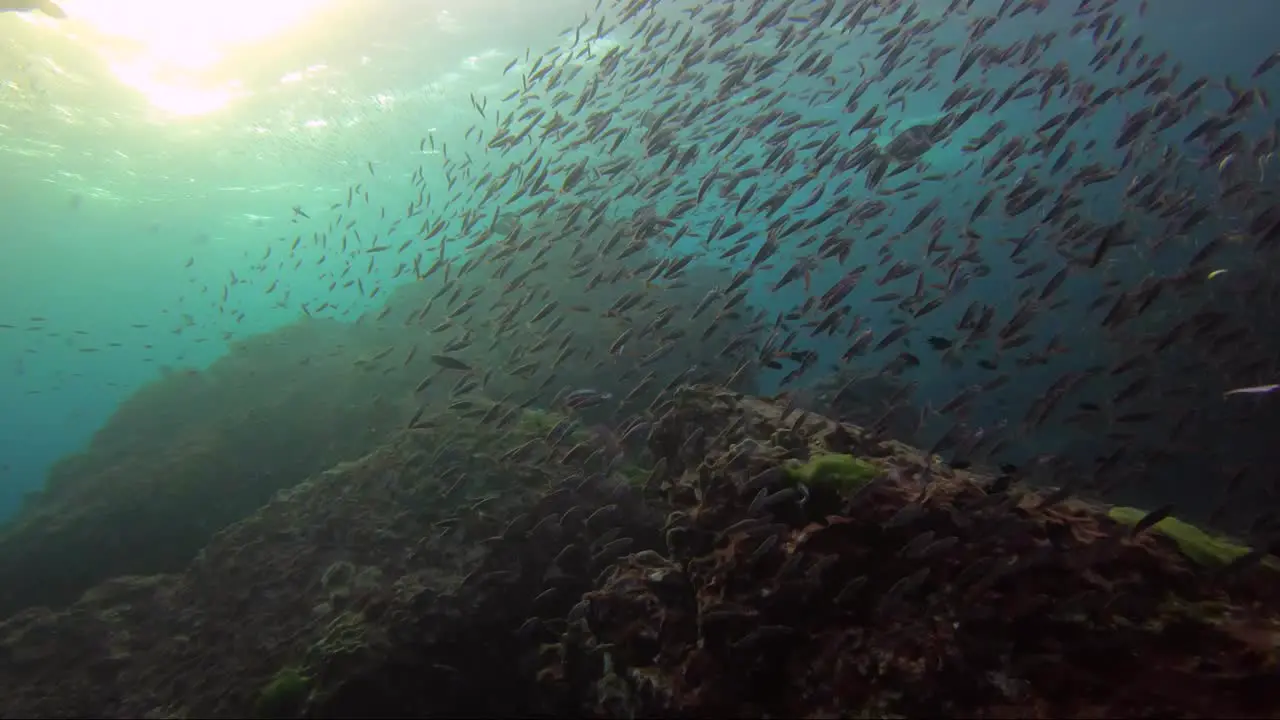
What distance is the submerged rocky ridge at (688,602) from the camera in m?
4.00

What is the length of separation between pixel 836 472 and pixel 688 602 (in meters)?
1.87

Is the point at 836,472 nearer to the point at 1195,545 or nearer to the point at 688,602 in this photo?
the point at 688,602

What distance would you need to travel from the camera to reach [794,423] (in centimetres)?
683

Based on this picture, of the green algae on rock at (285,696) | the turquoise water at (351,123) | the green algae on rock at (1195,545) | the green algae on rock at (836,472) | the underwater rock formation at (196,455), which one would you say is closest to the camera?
the green algae on rock at (1195,545)

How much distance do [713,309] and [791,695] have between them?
1916cm

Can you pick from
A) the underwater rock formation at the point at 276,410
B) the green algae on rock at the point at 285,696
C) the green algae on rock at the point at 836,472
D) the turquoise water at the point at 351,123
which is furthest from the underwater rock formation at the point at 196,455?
the green algae on rock at the point at 836,472

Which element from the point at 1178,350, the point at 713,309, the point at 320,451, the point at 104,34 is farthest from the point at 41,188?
the point at 1178,350

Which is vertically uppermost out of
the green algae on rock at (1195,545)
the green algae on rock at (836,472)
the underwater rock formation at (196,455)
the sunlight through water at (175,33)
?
the sunlight through water at (175,33)

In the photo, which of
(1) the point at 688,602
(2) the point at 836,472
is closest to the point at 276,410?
(1) the point at 688,602

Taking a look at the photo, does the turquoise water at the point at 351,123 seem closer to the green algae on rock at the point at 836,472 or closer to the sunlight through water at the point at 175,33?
the sunlight through water at the point at 175,33

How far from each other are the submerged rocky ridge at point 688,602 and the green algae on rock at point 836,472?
0.02 metres

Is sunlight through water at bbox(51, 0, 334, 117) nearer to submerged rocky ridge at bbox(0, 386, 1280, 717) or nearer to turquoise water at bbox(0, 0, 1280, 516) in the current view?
turquoise water at bbox(0, 0, 1280, 516)

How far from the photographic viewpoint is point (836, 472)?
538 centimetres

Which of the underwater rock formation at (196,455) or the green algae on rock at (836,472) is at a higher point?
the underwater rock formation at (196,455)
